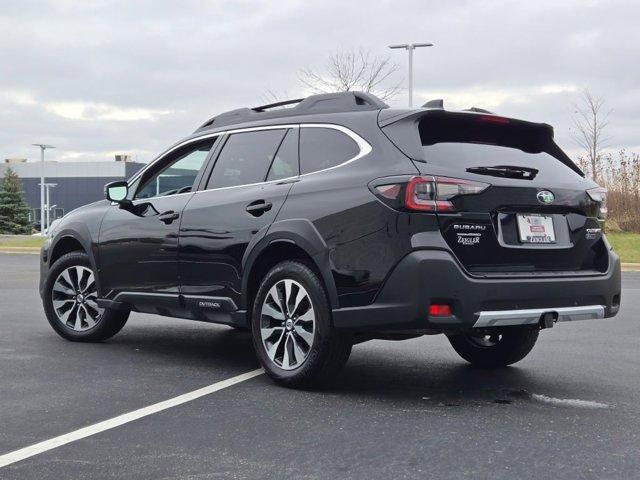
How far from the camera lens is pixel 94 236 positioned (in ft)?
24.8

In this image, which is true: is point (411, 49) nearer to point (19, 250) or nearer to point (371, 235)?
point (19, 250)

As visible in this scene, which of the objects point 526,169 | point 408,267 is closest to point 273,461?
point 408,267

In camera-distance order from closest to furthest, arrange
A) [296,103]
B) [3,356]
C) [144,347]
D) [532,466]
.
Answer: [532,466], [296,103], [3,356], [144,347]

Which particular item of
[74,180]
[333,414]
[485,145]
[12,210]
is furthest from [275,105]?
[74,180]

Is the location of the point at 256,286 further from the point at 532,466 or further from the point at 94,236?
the point at 532,466

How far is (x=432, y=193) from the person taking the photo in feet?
→ 16.8

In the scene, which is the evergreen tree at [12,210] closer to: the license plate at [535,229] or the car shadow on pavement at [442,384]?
the car shadow on pavement at [442,384]

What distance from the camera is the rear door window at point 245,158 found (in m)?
6.34

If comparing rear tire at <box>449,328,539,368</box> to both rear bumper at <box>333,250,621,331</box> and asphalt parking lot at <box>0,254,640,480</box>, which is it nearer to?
asphalt parking lot at <box>0,254,640,480</box>

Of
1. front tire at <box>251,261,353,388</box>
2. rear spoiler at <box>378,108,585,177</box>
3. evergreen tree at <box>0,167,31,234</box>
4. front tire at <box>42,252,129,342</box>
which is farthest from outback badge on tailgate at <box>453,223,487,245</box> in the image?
evergreen tree at <box>0,167,31,234</box>

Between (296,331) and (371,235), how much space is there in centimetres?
88

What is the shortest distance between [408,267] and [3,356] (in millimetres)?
3688

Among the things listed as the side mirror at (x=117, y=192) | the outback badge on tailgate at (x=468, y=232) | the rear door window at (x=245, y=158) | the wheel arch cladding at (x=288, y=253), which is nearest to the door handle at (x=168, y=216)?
the rear door window at (x=245, y=158)

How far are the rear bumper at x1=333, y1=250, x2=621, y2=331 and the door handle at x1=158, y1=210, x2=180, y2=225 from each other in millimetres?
1886
